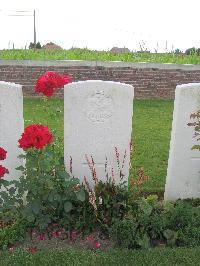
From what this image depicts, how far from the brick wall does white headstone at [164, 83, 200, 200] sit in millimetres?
7164

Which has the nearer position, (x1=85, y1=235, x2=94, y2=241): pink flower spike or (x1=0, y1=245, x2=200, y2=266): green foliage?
(x1=0, y1=245, x2=200, y2=266): green foliage

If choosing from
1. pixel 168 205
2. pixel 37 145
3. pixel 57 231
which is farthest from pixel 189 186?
pixel 37 145

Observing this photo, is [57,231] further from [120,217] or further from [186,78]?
[186,78]

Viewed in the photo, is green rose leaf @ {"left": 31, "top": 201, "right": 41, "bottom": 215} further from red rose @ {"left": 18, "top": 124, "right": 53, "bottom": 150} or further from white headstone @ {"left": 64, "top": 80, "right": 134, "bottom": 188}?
red rose @ {"left": 18, "top": 124, "right": 53, "bottom": 150}

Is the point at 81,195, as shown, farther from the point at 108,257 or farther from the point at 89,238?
the point at 108,257

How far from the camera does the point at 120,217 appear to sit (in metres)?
4.19

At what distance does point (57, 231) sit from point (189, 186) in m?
1.55

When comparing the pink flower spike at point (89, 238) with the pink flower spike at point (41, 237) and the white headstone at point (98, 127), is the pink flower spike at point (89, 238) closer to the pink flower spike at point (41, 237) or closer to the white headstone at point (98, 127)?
the pink flower spike at point (41, 237)

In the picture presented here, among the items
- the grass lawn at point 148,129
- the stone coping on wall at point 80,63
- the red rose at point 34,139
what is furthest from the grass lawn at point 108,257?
the stone coping on wall at point 80,63

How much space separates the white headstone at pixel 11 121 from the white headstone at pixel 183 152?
5.03 feet

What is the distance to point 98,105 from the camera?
175 inches

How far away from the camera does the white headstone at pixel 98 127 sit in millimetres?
4418

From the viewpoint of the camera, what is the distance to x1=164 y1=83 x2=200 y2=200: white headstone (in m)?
4.59

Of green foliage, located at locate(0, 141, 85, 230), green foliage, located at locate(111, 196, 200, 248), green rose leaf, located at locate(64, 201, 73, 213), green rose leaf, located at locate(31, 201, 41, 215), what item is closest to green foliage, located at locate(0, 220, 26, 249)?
green foliage, located at locate(0, 141, 85, 230)
